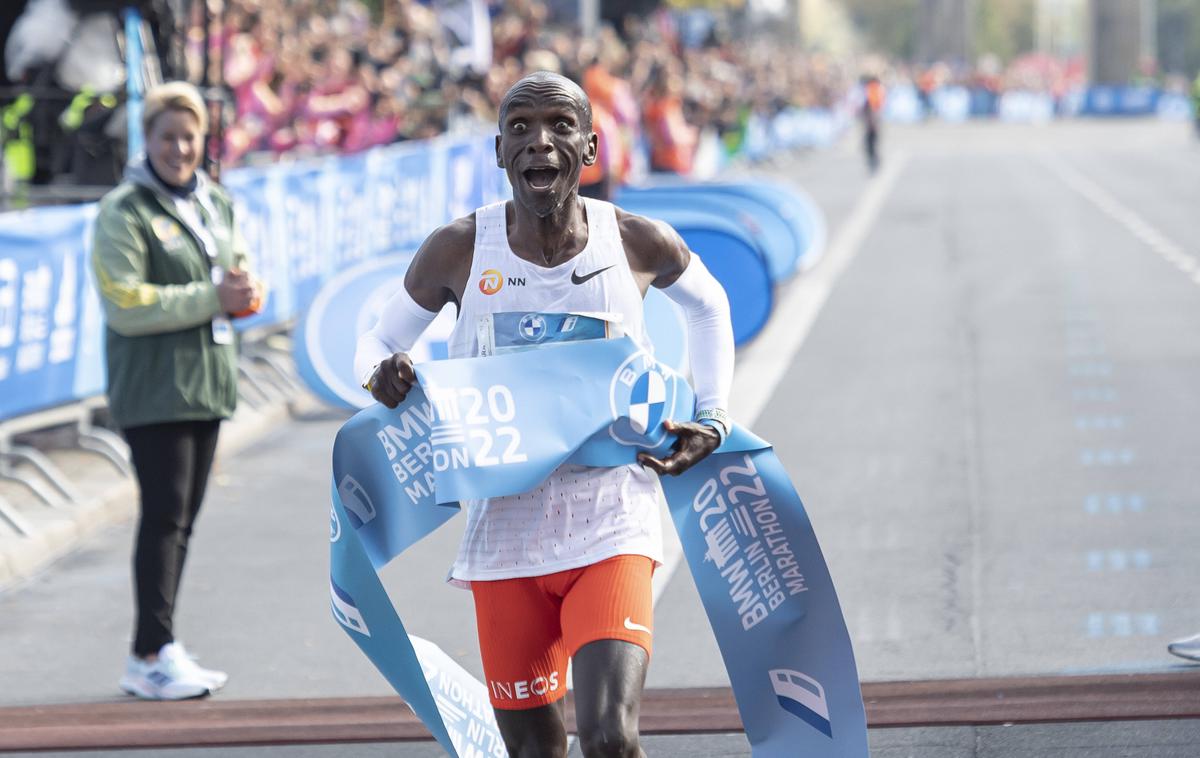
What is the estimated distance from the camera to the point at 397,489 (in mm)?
4371

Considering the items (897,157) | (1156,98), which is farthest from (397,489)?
(1156,98)

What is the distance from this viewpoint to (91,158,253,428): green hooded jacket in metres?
6.24

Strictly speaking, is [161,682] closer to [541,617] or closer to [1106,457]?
[541,617]

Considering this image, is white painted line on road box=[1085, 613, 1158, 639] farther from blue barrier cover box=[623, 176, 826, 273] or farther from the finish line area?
blue barrier cover box=[623, 176, 826, 273]

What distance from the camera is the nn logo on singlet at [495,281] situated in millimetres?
4047

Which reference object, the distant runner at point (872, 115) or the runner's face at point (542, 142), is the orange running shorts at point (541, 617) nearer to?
the runner's face at point (542, 142)

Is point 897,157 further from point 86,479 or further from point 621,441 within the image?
point 621,441

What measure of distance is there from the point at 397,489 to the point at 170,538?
2.25m

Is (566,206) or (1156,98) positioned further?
(1156,98)

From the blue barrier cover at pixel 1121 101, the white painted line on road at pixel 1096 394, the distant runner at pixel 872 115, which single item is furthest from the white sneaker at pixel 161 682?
the blue barrier cover at pixel 1121 101

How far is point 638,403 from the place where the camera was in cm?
406

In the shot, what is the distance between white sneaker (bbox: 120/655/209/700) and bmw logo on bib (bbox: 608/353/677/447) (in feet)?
9.30

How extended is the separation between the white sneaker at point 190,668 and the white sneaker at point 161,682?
17 millimetres

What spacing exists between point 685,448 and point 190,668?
2.98 metres
